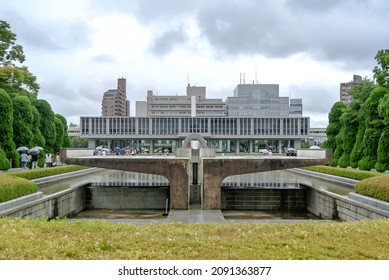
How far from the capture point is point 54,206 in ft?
61.9

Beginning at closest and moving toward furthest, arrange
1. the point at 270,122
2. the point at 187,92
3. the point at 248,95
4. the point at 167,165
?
the point at 167,165 < the point at 270,122 < the point at 248,95 < the point at 187,92

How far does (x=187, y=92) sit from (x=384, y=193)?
126258 millimetres

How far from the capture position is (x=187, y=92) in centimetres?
13875

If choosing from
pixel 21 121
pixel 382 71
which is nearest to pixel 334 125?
pixel 382 71

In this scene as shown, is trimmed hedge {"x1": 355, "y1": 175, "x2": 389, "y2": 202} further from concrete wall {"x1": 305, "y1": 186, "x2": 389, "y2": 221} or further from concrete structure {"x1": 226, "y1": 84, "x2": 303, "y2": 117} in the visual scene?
concrete structure {"x1": 226, "y1": 84, "x2": 303, "y2": 117}

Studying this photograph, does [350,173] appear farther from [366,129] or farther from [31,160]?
[31,160]

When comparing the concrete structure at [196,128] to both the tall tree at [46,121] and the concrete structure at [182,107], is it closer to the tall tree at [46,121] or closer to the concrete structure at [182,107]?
the concrete structure at [182,107]

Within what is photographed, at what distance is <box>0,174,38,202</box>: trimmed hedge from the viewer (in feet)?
47.5

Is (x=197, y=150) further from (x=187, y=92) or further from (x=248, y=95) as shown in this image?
(x=187, y=92)

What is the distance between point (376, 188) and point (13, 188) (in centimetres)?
1616

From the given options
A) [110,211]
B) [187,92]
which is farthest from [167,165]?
[187,92]

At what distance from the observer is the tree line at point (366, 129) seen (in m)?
25.5

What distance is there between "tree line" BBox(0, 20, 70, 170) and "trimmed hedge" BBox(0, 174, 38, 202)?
8.71 meters

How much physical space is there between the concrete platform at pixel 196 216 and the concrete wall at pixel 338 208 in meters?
6.19
